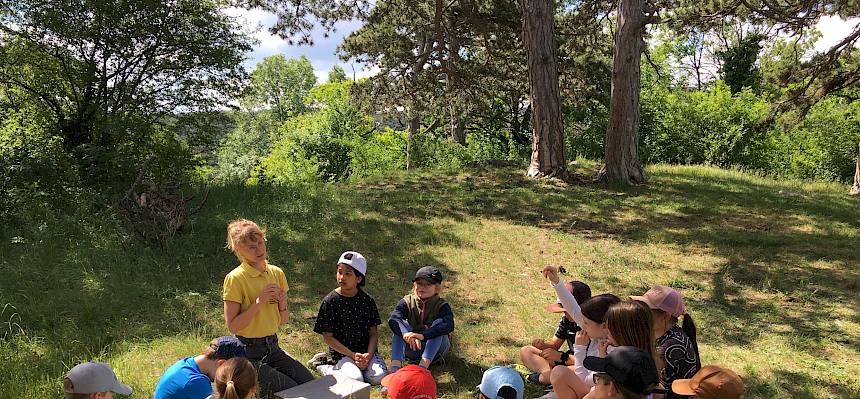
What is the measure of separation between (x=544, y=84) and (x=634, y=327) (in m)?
10.0

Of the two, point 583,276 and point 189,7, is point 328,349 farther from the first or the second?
point 189,7

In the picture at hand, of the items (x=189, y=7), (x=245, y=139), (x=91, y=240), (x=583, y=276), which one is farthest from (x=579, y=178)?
(x=245, y=139)

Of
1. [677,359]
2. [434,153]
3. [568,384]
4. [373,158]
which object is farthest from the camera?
[373,158]

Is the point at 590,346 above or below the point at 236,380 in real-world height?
below

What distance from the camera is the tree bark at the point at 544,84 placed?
1186 cm

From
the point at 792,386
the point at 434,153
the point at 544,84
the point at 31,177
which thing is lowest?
the point at 792,386

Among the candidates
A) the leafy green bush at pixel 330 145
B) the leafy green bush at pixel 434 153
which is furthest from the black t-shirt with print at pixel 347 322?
the leafy green bush at pixel 330 145

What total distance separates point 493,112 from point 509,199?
431 inches

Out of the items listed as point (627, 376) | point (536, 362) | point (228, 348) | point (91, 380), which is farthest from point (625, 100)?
point (91, 380)

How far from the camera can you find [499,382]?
11.6 ft

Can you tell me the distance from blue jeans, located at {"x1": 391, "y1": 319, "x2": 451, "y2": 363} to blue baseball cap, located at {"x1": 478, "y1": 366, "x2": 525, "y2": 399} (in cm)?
78

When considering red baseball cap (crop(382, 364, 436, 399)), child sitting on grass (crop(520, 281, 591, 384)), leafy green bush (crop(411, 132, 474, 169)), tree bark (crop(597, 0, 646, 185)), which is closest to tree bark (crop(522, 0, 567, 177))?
tree bark (crop(597, 0, 646, 185))

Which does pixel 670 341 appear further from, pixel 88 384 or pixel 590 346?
pixel 88 384

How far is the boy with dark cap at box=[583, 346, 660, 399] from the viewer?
2207 mm
